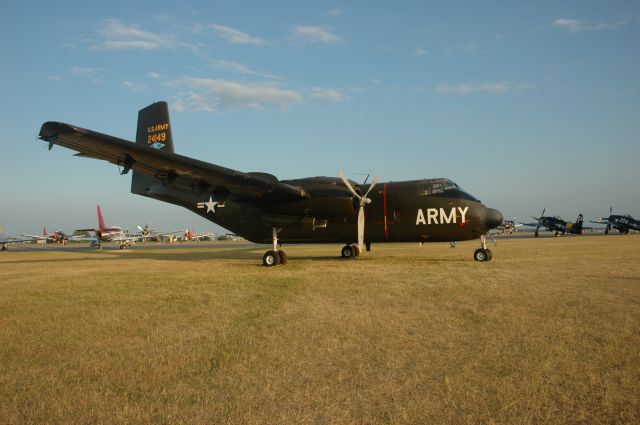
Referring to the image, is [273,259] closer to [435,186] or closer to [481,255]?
[435,186]

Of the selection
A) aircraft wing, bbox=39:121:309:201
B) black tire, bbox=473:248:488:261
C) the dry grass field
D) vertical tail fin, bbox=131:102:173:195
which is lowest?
the dry grass field

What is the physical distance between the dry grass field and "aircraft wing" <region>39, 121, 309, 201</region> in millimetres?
5887

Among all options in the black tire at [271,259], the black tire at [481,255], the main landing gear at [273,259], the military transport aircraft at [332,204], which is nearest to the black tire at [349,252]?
the military transport aircraft at [332,204]

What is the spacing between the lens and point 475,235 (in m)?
17.5

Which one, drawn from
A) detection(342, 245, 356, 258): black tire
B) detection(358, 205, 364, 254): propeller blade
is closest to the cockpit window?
detection(358, 205, 364, 254): propeller blade

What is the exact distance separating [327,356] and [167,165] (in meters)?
13.0

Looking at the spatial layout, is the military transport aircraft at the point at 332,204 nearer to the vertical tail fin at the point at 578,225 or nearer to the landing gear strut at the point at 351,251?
the landing gear strut at the point at 351,251

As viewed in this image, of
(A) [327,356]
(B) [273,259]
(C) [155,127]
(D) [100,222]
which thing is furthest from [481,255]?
(D) [100,222]

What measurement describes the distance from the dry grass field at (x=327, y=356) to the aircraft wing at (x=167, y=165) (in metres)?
5.89

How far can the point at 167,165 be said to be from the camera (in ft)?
53.7

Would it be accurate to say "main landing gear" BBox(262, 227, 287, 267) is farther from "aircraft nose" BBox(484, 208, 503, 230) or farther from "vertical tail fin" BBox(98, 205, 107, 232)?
"vertical tail fin" BBox(98, 205, 107, 232)

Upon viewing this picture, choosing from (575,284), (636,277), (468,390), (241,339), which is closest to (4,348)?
(241,339)

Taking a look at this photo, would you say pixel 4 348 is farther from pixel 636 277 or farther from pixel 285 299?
pixel 636 277

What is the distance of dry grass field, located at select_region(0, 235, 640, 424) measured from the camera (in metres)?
3.73
